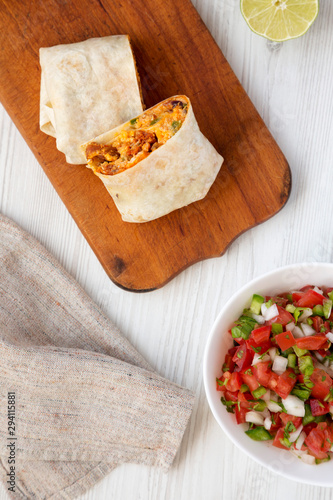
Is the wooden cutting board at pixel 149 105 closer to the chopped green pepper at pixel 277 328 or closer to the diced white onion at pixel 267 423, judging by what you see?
the chopped green pepper at pixel 277 328

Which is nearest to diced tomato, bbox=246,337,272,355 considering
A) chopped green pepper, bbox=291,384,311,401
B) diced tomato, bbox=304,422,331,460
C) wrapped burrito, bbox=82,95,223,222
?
chopped green pepper, bbox=291,384,311,401

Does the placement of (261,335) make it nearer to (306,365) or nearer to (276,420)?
(306,365)

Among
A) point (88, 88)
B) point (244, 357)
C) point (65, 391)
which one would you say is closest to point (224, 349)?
point (244, 357)

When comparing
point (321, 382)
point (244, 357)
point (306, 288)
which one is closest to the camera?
point (321, 382)

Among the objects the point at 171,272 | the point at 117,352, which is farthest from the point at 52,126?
the point at 117,352

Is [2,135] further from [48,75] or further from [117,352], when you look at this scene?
[117,352]
